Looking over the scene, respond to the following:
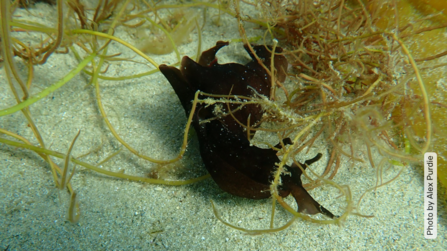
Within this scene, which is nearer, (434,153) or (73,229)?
(73,229)

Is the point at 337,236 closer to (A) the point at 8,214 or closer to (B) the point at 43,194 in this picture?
(B) the point at 43,194

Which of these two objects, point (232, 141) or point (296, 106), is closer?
point (232, 141)

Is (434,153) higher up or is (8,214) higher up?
(8,214)

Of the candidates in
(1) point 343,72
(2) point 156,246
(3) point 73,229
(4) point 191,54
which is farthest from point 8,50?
(1) point 343,72

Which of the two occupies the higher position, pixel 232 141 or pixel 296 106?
pixel 232 141
